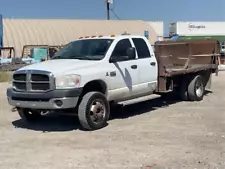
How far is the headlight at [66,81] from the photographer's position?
26.7 feet

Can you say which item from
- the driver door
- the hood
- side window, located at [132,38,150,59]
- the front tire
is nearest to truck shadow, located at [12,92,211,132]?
the front tire

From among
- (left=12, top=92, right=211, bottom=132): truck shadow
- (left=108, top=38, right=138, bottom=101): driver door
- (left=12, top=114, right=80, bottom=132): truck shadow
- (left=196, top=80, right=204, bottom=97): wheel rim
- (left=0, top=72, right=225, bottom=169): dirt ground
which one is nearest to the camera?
(left=0, top=72, right=225, bottom=169): dirt ground

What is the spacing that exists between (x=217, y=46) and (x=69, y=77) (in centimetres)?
737

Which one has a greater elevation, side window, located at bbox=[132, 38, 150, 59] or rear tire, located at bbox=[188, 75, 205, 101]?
side window, located at bbox=[132, 38, 150, 59]

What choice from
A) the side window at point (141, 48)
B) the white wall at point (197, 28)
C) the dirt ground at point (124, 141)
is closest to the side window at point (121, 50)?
the side window at point (141, 48)

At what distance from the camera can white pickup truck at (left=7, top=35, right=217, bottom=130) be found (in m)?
8.20

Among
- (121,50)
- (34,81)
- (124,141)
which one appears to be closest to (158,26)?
(121,50)

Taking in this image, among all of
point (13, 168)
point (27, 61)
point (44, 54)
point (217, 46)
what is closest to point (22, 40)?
point (44, 54)

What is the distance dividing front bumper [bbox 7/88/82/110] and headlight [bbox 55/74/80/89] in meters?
0.10

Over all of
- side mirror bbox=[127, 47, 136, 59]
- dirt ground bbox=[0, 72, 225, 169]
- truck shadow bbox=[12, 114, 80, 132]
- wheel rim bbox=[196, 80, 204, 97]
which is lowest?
truck shadow bbox=[12, 114, 80, 132]

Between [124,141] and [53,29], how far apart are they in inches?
1642

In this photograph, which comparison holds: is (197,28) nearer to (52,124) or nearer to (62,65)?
(52,124)

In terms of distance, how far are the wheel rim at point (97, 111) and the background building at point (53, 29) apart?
35.6 m

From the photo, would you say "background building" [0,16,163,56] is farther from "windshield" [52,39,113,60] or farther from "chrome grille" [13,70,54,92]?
"chrome grille" [13,70,54,92]
